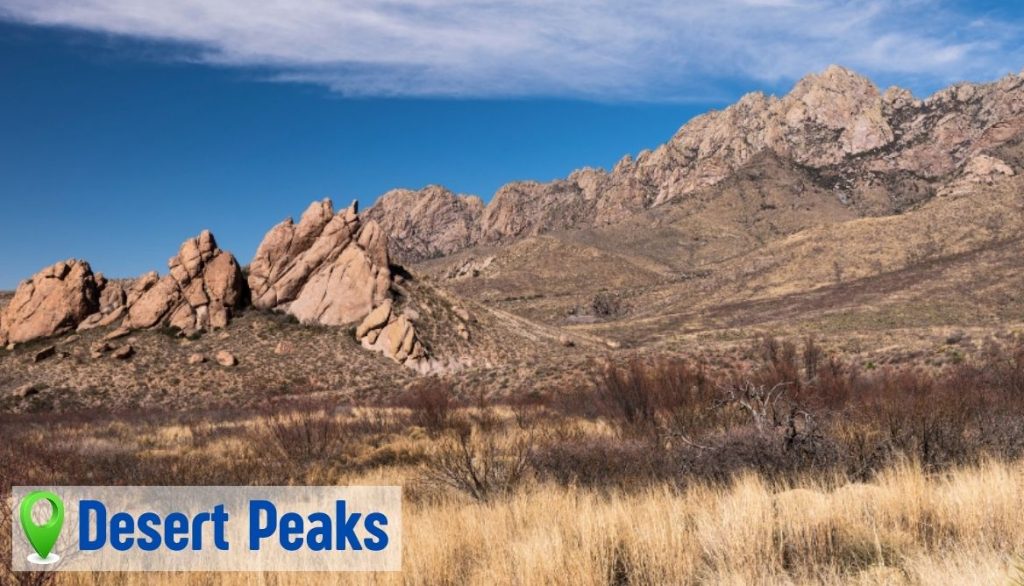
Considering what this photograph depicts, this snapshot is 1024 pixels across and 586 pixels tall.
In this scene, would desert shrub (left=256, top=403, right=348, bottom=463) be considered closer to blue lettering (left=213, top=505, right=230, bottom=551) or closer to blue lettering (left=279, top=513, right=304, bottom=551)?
blue lettering (left=213, top=505, right=230, bottom=551)

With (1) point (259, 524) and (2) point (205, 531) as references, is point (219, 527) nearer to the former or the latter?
(2) point (205, 531)

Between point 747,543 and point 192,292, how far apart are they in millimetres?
38689

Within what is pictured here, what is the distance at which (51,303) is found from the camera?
35719mm

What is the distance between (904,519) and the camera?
5484mm

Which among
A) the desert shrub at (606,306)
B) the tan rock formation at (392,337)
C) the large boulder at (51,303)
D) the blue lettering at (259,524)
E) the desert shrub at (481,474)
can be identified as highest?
the desert shrub at (606,306)

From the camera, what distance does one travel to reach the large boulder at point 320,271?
126 ft

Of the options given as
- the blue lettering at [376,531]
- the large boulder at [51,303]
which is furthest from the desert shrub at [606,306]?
the blue lettering at [376,531]

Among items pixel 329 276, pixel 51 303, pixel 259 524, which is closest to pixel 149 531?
pixel 259 524

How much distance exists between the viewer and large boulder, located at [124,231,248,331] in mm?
35875

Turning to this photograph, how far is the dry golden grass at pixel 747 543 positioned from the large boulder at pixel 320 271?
3357 centimetres

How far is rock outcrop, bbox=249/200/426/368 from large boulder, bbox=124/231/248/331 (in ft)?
7.12

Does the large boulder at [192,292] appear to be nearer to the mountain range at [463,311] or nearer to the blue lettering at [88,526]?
the mountain range at [463,311]

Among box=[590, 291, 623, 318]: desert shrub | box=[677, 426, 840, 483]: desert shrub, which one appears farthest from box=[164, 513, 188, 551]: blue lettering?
box=[590, 291, 623, 318]: desert shrub

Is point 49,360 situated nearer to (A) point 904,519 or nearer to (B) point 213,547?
(B) point 213,547
